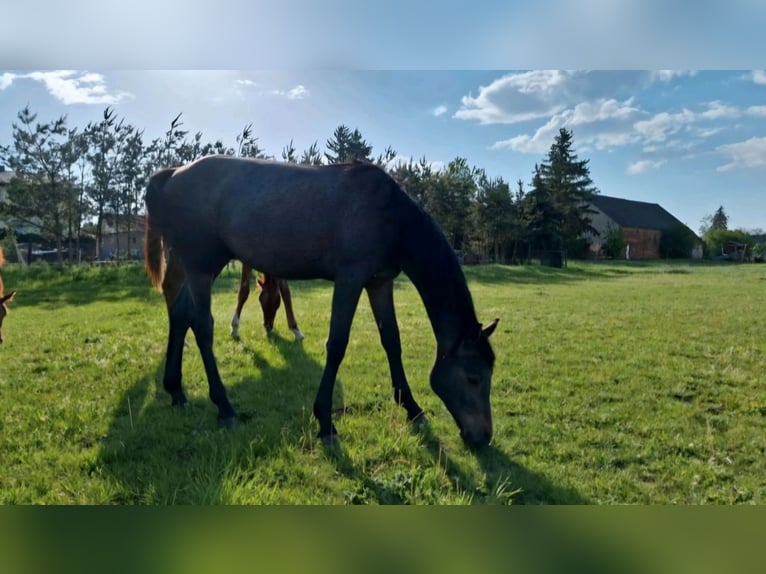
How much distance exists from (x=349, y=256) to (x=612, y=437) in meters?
2.14

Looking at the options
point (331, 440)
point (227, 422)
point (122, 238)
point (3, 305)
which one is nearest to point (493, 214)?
point (331, 440)

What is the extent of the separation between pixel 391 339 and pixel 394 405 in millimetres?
520

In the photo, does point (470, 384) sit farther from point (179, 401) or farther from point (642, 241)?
point (642, 241)

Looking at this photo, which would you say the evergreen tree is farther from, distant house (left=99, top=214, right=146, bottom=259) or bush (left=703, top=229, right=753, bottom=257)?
distant house (left=99, top=214, right=146, bottom=259)

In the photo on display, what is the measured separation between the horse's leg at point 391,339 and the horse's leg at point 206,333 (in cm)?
127

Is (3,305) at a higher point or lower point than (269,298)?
lower

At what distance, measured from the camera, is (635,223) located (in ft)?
14.1

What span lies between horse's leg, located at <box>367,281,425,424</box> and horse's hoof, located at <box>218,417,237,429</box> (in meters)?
1.21

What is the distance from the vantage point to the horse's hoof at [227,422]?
9.87ft

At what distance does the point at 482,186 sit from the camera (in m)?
3.67

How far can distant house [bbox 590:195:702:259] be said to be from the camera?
392 centimetres

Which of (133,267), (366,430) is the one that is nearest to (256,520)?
(366,430)

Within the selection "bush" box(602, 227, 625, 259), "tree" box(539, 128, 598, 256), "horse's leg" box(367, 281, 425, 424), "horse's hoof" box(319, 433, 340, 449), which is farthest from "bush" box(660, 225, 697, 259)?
"horse's hoof" box(319, 433, 340, 449)

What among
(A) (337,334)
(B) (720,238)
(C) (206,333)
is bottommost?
(C) (206,333)
